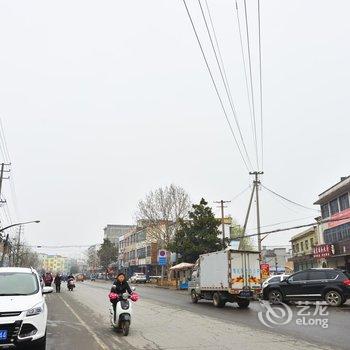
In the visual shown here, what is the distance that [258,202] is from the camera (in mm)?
40062

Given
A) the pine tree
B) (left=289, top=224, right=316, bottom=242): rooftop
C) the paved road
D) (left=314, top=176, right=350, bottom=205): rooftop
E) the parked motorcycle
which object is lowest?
the paved road

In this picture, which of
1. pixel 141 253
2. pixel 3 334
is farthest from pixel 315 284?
pixel 141 253

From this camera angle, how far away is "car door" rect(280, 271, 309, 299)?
20625 mm

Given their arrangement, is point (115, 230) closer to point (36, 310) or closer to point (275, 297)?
point (275, 297)

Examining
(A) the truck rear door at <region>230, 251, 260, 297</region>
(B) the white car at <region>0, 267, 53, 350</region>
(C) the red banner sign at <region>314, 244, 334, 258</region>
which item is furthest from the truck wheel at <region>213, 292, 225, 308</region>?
(C) the red banner sign at <region>314, 244, 334, 258</region>

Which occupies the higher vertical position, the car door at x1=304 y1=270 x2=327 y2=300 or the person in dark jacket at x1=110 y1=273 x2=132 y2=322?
the car door at x1=304 y1=270 x2=327 y2=300

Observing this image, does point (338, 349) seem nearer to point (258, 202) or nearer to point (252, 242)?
point (258, 202)

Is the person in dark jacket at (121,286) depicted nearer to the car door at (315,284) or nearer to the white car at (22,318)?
the white car at (22,318)

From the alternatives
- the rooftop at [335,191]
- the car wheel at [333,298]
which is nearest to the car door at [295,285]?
the car wheel at [333,298]

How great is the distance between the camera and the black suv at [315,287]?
19391 mm

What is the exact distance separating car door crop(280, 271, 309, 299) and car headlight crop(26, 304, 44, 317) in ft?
48.3

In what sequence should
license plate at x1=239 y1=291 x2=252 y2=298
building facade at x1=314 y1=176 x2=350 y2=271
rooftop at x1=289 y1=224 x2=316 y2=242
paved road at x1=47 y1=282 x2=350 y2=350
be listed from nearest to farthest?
paved road at x1=47 y1=282 x2=350 y2=350, license plate at x1=239 y1=291 x2=252 y2=298, building facade at x1=314 y1=176 x2=350 y2=271, rooftop at x1=289 y1=224 x2=316 y2=242

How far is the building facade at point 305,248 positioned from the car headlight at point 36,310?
41612 mm

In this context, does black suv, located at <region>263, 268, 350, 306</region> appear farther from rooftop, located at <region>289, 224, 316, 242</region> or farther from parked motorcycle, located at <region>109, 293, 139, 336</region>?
rooftop, located at <region>289, 224, 316, 242</region>
